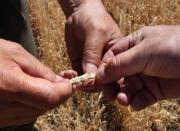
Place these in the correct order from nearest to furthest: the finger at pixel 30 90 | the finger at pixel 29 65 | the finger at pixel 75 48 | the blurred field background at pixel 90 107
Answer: the finger at pixel 30 90
the finger at pixel 29 65
the finger at pixel 75 48
the blurred field background at pixel 90 107

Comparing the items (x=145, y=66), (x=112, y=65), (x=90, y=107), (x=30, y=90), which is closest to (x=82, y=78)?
(x=112, y=65)

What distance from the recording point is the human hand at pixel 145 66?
4.84 feet

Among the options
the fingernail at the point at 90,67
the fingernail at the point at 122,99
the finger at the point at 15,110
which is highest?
the finger at the point at 15,110

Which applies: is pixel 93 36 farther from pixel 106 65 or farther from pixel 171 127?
pixel 171 127

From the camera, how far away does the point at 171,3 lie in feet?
11.0

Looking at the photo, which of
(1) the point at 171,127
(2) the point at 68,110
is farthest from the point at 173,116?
(2) the point at 68,110

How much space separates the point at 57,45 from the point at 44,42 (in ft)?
0.28

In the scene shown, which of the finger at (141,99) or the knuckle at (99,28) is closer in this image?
the finger at (141,99)

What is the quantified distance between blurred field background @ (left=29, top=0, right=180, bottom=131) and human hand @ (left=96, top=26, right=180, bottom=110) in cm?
62

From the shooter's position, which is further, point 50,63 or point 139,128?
point 50,63

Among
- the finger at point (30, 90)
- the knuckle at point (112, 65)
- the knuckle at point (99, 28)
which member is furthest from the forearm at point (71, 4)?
the finger at point (30, 90)

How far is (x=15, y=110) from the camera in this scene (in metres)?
1.35

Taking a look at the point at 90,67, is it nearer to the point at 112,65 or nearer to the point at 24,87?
the point at 112,65

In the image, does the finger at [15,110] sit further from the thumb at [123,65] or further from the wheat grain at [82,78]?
the thumb at [123,65]
